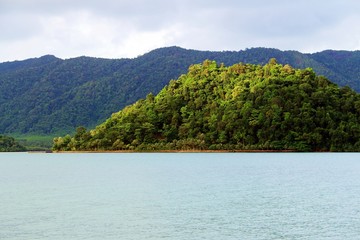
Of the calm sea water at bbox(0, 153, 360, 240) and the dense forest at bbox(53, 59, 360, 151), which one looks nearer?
the calm sea water at bbox(0, 153, 360, 240)

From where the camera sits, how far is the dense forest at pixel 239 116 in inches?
5202

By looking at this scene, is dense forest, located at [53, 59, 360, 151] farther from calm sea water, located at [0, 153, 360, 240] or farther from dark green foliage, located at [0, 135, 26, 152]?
calm sea water, located at [0, 153, 360, 240]

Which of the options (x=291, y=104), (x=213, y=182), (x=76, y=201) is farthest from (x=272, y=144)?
(x=76, y=201)

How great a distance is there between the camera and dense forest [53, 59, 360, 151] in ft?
433

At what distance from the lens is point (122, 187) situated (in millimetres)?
53094

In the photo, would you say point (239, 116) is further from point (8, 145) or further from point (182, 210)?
point (182, 210)

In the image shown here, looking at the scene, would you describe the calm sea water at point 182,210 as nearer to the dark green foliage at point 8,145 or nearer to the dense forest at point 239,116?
the dense forest at point 239,116

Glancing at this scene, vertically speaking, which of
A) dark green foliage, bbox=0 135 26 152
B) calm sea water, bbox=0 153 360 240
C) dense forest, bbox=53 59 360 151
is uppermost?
dense forest, bbox=53 59 360 151

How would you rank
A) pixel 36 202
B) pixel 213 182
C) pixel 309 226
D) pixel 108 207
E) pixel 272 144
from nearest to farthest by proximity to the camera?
pixel 309 226, pixel 108 207, pixel 36 202, pixel 213 182, pixel 272 144

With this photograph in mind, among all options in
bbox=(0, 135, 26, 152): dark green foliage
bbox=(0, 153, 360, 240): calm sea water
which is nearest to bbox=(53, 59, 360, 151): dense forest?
bbox=(0, 135, 26, 152): dark green foliage

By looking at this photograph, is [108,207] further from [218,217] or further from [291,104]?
[291,104]

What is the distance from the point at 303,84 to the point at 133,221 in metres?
115

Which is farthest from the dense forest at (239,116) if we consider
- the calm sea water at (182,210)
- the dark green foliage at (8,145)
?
the calm sea water at (182,210)

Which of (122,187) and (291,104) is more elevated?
(291,104)
